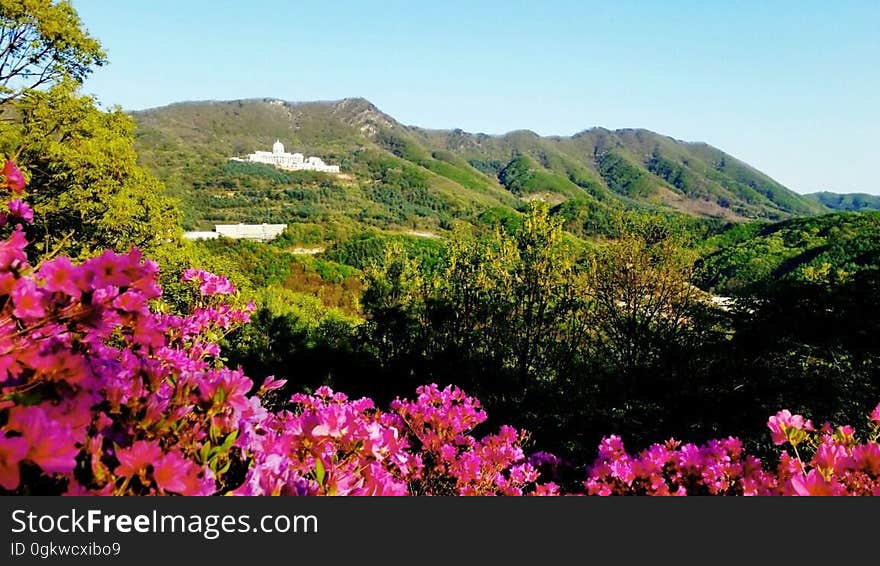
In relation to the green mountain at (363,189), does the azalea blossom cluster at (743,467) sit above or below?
below

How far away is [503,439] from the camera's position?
159 inches

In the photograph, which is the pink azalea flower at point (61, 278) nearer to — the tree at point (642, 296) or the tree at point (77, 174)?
the tree at point (77, 174)

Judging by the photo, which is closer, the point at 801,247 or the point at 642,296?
the point at 642,296

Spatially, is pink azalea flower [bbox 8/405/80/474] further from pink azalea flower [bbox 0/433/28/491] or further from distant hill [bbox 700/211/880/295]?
distant hill [bbox 700/211/880/295]

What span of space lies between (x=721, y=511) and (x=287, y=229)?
7012 centimetres

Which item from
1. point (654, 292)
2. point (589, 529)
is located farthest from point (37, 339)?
point (654, 292)

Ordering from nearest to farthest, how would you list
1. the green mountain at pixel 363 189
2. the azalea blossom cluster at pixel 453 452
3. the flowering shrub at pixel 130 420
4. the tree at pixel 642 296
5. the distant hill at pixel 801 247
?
1. the flowering shrub at pixel 130 420
2. the azalea blossom cluster at pixel 453 452
3. the tree at pixel 642 296
4. the distant hill at pixel 801 247
5. the green mountain at pixel 363 189

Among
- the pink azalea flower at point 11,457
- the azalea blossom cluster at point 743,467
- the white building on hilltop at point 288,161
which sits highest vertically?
the white building on hilltop at point 288,161

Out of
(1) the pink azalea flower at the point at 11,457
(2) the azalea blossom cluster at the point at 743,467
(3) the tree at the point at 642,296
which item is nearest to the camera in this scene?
(1) the pink azalea flower at the point at 11,457

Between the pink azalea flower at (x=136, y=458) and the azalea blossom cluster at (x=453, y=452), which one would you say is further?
the azalea blossom cluster at (x=453, y=452)

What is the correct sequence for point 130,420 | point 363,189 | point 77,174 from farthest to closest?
point 363,189
point 77,174
point 130,420

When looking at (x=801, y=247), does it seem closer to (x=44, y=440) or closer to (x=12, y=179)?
(x=12, y=179)

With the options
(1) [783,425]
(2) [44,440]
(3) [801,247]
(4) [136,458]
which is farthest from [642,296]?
(3) [801,247]

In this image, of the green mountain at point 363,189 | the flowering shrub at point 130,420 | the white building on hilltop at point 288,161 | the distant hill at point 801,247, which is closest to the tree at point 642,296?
the flowering shrub at point 130,420
